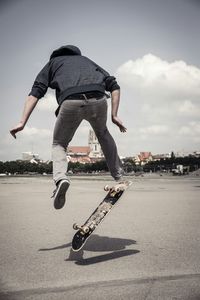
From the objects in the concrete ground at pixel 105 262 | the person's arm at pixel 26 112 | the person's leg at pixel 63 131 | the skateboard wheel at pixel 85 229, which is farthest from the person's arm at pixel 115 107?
the concrete ground at pixel 105 262

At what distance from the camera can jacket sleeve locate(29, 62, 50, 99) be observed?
11.7ft

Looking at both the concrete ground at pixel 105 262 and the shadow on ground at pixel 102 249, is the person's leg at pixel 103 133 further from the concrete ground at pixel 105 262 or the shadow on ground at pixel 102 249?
the concrete ground at pixel 105 262

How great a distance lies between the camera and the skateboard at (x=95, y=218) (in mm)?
3293

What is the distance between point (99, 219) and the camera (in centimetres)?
350

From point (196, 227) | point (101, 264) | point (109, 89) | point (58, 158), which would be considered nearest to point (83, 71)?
point (109, 89)

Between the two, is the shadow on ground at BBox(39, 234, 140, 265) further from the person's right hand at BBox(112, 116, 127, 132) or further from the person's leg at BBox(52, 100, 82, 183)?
the person's right hand at BBox(112, 116, 127, 132)

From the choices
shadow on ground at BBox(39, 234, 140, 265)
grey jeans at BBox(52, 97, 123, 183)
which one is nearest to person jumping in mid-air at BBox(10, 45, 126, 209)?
grey jeans at BBox(52, 97, 123, 183)

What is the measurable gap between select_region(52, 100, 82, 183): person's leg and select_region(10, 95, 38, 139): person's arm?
283 millimetres

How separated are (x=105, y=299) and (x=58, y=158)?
1725 millimetres

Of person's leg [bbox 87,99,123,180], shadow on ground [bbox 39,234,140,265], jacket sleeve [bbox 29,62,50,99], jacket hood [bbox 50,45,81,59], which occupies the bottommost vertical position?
shadow on ground [bbox 39,234,140,265]

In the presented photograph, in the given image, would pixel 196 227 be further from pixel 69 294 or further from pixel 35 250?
pixel 69 294

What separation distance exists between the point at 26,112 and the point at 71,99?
466 mm

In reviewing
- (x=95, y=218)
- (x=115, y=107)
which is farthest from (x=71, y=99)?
(x=95, y=218)

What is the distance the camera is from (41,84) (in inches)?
141
